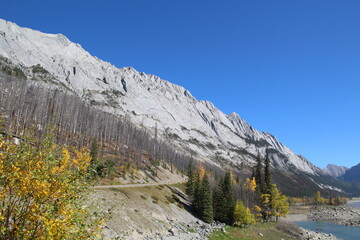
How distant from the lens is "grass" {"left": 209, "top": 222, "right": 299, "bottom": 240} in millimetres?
48378

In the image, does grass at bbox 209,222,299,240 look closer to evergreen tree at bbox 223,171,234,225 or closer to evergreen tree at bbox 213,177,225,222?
evergreen tree at bbox 223,171,234,225

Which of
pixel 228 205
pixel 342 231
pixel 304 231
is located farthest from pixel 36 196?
pixel 342 231

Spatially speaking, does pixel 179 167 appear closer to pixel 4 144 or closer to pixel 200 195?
pixel 200 195

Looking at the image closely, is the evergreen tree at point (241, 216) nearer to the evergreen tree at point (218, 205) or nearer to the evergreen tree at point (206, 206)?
the evergreen tree at point (218, 205)

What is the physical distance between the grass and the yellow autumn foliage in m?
39.9

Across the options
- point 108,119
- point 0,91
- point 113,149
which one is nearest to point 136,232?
point 113,149

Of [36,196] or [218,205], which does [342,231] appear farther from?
[36,196]

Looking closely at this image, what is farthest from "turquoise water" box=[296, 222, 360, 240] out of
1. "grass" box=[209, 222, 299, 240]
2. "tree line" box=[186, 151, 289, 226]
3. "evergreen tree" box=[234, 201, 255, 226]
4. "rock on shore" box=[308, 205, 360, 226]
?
"evergreen tree" box=[234, 201, 255, 226]

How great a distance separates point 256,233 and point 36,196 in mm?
59949

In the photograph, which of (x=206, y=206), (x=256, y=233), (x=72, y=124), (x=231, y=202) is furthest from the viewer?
(x=72, y=124)

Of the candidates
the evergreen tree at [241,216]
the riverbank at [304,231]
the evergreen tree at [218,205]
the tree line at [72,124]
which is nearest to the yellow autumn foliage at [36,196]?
the evergreen tree at [241,216]

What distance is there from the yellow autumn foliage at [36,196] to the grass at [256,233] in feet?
131

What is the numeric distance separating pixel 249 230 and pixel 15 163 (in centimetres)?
6053

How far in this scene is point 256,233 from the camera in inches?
2267
